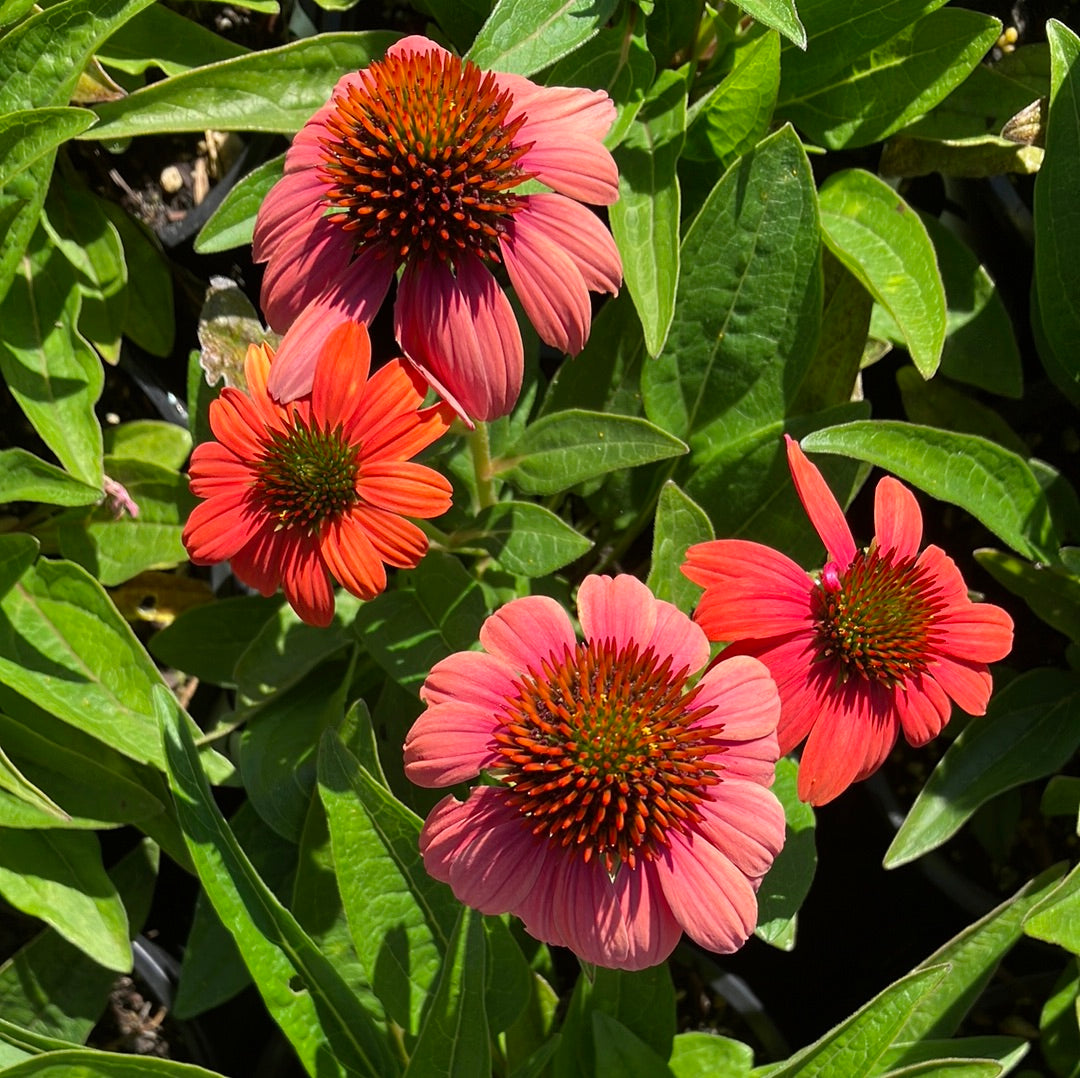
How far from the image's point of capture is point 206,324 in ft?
3.24

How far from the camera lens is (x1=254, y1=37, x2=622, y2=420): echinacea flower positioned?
2.39 ft

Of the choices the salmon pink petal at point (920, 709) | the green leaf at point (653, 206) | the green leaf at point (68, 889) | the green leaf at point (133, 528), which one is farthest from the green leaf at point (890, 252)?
the green leaf at point (68, 889)

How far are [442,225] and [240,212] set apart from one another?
0.31 metres

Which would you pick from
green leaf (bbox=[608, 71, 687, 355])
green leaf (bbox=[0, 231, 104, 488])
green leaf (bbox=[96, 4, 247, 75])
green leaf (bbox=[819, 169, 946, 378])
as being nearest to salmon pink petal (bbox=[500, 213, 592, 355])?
green leaf (bbox=[608, 71, 687, 355])

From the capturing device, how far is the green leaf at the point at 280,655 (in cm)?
102

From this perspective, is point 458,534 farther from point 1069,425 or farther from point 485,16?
point 1069,425

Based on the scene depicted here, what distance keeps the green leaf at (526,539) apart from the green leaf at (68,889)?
1.64ft

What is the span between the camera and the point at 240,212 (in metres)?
0.97

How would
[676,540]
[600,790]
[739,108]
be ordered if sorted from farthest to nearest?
1. [739,108]
2. [676,540]
3. [600,790]

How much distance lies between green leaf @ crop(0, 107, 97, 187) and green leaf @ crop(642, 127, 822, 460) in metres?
0.49

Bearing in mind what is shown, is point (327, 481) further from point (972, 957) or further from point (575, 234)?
point (972, 957)

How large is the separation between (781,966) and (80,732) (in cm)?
89

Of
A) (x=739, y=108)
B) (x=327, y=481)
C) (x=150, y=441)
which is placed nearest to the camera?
(x=327, y=481)

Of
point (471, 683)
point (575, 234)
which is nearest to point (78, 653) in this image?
point (471, 683)
